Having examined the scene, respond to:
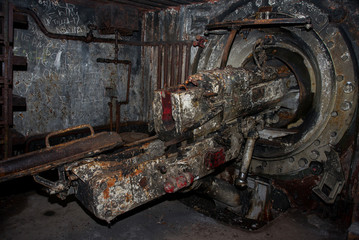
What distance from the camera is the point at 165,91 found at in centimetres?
248

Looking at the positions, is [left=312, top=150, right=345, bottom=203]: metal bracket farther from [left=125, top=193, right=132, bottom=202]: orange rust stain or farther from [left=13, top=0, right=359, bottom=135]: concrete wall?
[left=125, top=193, right=132, bottom=202]: orange rust stain

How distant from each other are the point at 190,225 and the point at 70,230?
133cm

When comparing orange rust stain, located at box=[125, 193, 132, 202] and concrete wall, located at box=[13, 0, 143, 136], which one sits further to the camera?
concrete wall, located at box=[13, 0, 143, 136]

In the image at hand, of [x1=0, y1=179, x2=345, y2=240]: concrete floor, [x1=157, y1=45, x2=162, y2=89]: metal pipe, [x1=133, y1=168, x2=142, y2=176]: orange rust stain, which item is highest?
[x1=157, y1=45, x2=162, y2=89]: metal pipe

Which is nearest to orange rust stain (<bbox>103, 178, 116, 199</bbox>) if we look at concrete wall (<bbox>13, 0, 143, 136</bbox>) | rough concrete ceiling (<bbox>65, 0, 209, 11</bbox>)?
concrete wall (<bbox>13, 0, 143, 136</bbox>)

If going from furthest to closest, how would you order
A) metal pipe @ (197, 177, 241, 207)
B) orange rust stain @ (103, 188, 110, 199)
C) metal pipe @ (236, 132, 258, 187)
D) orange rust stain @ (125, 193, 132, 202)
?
metal pipe @ (197, 177, 241, 207) < metal pipe @ (236, 132, 258, 187) < orange rust stain @ (125, 193, 132, 202) < orange rust stain @ (103, 188, 110, 199)

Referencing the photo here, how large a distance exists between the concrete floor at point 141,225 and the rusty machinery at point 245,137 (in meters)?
0.39

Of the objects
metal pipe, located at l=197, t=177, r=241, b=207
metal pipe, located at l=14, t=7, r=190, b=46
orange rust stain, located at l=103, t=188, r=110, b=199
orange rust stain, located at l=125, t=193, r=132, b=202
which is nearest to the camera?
orange rust stain, located at l=103, t=188, r=110, b=199

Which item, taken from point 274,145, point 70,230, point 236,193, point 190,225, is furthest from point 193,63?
point 70,230

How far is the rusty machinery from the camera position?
91.6 inches

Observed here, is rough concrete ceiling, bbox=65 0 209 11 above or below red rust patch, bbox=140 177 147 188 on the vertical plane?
above

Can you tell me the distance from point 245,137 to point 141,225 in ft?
5.15

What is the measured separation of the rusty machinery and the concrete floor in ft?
1.28

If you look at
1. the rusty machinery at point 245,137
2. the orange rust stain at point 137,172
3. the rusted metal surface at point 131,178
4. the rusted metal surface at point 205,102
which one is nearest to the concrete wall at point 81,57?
the rusty machinery at point 245,137
